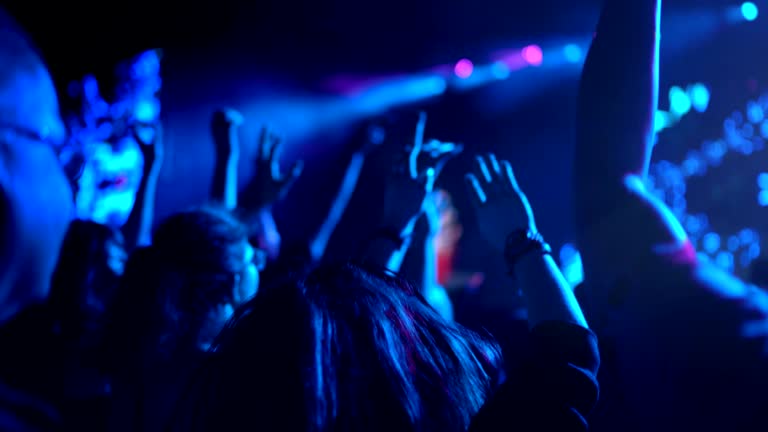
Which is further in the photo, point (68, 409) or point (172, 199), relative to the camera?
point (172, 199)

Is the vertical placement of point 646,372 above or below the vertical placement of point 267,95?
below

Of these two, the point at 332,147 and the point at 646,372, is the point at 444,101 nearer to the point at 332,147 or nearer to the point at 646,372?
the point at 332,147

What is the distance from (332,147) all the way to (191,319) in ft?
11.4

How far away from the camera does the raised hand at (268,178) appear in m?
2.12

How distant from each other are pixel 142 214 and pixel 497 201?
1.67 meters

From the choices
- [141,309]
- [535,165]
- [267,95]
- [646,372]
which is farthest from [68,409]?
[267,95]

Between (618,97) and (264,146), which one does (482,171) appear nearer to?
(618,97)

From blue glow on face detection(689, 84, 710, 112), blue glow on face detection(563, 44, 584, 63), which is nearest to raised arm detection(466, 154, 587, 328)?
blue glow on face detection(689, 84, 710, 112)

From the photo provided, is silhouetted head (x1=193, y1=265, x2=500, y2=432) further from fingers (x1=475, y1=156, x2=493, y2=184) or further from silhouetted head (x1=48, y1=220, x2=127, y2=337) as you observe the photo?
silhouetted head (x1=48, y1=220, x2=127, y2=337)

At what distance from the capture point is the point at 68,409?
157cm

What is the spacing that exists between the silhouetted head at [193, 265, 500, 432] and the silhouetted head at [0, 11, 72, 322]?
40 centimetres

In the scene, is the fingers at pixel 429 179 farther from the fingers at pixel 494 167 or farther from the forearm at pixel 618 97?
the forearm at pixel 618 97

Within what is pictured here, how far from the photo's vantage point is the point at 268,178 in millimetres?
2172

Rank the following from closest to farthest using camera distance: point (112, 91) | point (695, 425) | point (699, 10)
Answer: point (695, 425) < point (699, 10) < point (112, 91)
